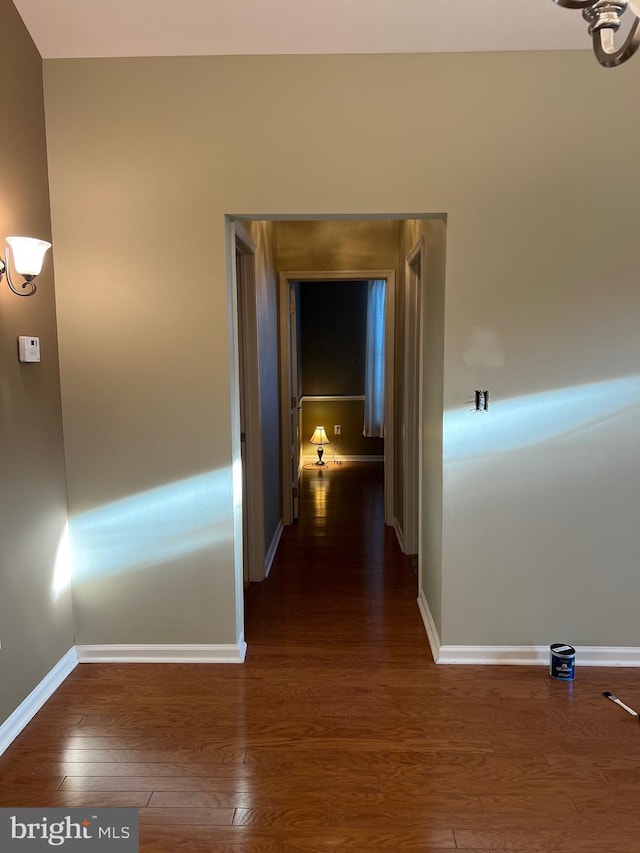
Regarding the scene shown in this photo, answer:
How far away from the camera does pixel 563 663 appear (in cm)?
252

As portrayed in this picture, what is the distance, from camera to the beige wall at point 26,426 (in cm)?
218

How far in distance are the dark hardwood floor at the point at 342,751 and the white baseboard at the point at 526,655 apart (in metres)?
0.05

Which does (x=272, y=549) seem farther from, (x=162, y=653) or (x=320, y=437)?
(x=320, y=437)

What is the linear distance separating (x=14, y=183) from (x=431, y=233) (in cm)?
183

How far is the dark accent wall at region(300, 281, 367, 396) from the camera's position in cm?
768

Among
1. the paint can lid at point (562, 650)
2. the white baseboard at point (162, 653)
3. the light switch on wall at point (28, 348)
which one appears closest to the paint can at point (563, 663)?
the paint can lid at point (562, 650)

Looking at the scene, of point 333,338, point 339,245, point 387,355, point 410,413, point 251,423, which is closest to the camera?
point 251,423

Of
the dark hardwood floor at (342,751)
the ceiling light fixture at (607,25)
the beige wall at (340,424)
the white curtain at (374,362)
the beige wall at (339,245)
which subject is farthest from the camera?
the beige wall at (340,424)

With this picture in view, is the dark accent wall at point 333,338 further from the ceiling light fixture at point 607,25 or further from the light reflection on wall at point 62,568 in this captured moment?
the ceiling light fixture at point 607,25

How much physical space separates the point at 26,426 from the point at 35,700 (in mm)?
1091

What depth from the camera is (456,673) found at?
261 cm

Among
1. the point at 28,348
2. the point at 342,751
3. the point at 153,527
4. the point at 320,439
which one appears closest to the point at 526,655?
the point at 342,751

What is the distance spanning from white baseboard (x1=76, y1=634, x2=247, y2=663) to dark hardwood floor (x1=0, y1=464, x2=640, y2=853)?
5cm

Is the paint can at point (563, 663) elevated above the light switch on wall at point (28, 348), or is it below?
below
